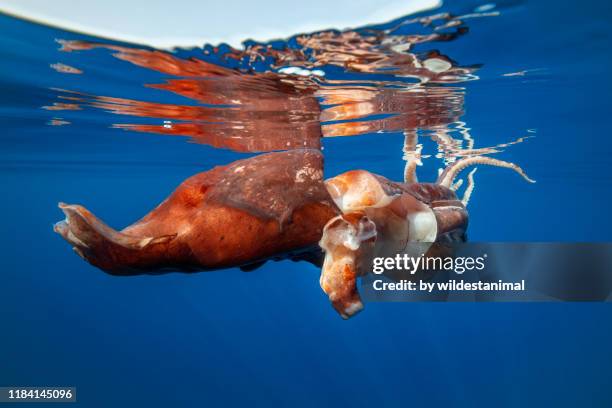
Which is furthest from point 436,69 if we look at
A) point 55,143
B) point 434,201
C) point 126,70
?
point 55,143

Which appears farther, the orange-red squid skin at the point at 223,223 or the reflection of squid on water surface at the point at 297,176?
the reflection of squid on water surface at the point at 297,176

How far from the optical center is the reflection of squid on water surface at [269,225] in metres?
3.06

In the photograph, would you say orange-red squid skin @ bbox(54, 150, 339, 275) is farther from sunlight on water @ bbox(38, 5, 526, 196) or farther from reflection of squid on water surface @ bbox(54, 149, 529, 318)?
sunlight on water @ bbox(38, 5, 526, 196)

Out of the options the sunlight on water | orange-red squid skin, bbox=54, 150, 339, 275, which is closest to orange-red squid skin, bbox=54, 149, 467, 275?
orange-red squid skin, bbox=54, 150, 339, 275

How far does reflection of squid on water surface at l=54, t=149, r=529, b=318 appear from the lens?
306 centimetres

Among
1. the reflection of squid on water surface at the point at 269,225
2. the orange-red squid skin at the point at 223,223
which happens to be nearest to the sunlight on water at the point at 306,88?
the reflection of squid on water surface at the point at 269,225

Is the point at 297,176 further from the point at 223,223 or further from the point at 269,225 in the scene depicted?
the point at 223,223

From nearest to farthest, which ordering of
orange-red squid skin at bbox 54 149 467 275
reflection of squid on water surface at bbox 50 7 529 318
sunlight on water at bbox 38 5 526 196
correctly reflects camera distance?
orange-red squid skin at bbox 54 149 467 275 → reflection of squid on water surface at bbox 50 7 529 318 → sunlight on water at bbox 38 5 526 196

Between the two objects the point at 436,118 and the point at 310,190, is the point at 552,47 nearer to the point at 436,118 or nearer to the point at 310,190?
the point at 436,118

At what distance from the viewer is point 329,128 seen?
1272cm

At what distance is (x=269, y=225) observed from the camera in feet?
10.8

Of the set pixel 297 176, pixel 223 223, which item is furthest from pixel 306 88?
pixel 223 223

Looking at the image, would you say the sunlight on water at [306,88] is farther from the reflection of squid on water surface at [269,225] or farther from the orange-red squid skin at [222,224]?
the orange-red squid skin at [222,224]

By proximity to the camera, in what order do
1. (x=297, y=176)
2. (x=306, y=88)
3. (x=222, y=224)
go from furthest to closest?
1. (x=306, y=88)
2. (x=297, y=176)
3. (x=222, y=224)
